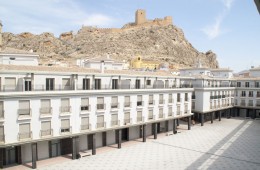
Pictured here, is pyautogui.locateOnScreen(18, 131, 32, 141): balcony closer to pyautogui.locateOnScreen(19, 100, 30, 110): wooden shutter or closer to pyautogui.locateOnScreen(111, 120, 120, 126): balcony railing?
pyautogui.locateOnScreen(19, 100, 30, 110): wooden shutter

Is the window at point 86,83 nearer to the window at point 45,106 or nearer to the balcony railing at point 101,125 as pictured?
the balcony railing at point 101,125

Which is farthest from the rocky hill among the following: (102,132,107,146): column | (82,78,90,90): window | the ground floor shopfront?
(82,78,90,90): window

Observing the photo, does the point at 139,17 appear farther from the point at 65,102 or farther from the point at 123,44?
the point at 65,102

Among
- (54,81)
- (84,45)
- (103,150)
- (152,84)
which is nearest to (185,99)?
(152,84)

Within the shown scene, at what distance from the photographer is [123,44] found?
158 metres

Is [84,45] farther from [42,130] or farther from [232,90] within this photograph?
[42,130]

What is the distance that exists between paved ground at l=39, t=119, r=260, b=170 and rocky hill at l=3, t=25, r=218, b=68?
96.4 m

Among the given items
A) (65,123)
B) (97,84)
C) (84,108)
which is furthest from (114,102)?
(65,123)

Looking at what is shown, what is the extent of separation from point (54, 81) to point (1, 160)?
1096 centimetres

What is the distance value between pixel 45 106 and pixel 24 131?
12.0 feet

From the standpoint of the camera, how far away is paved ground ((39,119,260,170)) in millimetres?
29777

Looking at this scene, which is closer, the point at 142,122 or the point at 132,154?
the point at 132,154

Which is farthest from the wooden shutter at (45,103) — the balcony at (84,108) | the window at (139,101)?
the window at (139,101)

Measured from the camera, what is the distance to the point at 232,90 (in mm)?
67312
